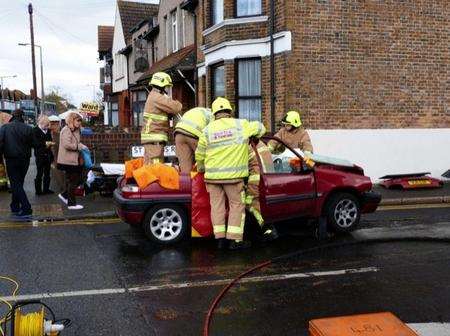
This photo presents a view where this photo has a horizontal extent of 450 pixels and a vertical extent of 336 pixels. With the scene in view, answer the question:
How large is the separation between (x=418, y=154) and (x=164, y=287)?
10.7 m

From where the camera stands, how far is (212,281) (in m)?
5.87

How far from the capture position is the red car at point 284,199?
746cm

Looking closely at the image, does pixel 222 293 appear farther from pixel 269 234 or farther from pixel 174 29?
pixel 174 29

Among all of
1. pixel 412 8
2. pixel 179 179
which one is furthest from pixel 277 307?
pixel 412 8

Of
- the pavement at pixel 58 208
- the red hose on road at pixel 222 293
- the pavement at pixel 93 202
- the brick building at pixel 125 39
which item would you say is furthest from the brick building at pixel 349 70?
the brick building at pixel 125 39

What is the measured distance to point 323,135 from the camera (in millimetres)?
13844

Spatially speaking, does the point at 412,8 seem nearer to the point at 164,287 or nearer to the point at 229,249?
the point at 229,249

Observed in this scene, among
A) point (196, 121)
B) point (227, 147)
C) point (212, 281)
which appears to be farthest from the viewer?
point (196, 121)

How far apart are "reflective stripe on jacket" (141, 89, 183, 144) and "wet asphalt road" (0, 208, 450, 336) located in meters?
1.72

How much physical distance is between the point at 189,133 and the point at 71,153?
3.13m

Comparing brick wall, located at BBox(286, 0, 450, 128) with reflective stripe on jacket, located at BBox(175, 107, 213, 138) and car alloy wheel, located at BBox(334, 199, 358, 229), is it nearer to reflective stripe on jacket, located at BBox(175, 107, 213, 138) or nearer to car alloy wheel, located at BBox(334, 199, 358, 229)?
car alloy wheel, located at BBox(334, 199, 358, 229)

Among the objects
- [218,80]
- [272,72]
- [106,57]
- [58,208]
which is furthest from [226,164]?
[106,57]

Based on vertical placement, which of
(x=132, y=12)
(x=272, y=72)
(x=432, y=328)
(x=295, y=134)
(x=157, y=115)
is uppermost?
(x=132, y=12)

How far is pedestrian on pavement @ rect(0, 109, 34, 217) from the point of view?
923cm
